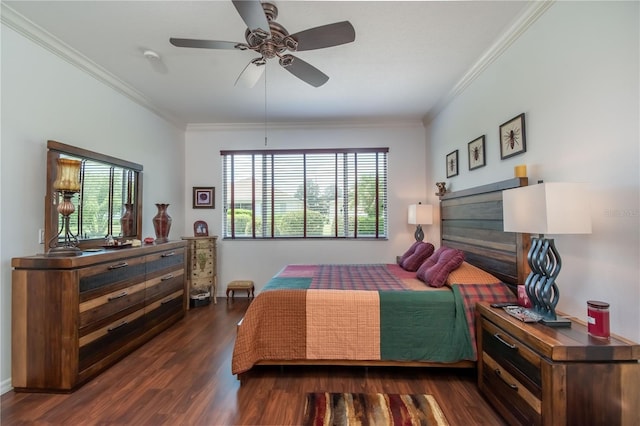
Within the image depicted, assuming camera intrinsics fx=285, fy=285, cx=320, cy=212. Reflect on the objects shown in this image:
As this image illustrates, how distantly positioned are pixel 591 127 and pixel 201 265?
4.38 metres

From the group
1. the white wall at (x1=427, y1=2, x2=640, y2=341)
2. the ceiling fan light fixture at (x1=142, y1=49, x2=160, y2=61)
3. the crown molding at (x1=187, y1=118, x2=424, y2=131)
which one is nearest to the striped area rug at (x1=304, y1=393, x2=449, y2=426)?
the white wall at (x1=427, y1=2, x2=640, y2=341)

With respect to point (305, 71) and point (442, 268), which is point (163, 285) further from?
point (442, 268)

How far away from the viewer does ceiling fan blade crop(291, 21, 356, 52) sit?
175cm

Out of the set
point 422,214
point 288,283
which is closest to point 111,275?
point 288,283

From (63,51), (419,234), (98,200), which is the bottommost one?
(419,234)

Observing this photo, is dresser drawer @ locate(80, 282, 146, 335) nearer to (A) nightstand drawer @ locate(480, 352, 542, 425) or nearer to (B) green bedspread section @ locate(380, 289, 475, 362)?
(B) green bedspread section @ locate(380, 289, 475, 362)

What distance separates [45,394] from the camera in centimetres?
203

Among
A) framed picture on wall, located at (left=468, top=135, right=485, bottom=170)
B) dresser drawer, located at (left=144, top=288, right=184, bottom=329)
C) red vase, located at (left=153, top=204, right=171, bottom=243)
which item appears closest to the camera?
framed picture on wall, located at (left=468, top=135, right=485, bottom=170)

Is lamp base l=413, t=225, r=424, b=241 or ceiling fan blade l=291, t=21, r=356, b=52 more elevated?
ceiling fan blade l=291, t=21, r=356, b=52

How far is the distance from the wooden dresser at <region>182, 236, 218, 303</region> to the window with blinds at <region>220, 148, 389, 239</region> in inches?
18.4

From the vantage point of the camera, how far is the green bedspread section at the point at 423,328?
2160 millimetres

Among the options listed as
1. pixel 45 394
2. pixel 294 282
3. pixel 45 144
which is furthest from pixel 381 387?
pixel 45 144

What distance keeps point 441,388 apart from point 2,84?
3857 mm

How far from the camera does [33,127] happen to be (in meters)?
2.24
